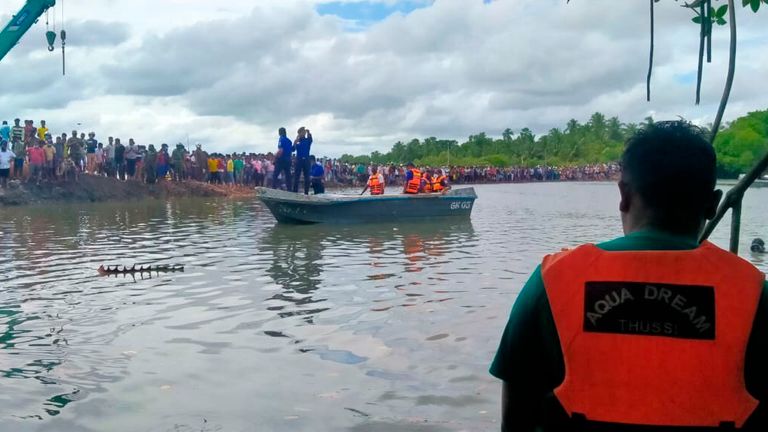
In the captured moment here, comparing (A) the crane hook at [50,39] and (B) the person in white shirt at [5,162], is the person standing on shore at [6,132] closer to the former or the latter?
(B) the person in white shirt at [5,162]

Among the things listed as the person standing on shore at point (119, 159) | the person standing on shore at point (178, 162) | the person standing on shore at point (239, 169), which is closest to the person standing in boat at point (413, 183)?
the person standing on shore at point (119, 159)

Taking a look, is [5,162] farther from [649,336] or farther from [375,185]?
[649,336]

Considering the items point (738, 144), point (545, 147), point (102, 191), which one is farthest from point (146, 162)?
point (545, 147)

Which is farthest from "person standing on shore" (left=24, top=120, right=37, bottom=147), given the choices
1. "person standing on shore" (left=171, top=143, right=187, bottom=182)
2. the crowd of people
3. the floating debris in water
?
the floating debris in water

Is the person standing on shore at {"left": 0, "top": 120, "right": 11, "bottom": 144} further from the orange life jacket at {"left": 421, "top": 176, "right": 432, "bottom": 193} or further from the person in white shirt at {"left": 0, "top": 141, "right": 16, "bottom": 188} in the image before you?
the orange life jacket at {"left": 421, "top": 176, "right": 432, "bottom": 193}

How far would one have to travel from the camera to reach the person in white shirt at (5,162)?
27125 mm

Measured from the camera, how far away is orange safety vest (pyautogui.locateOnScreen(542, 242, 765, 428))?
6.45 feet

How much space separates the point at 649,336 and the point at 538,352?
0.94ft

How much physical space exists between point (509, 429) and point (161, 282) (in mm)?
9533

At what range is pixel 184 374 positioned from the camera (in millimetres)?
6543

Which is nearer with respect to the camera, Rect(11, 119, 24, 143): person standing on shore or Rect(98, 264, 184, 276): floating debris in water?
Rect(98, 264, 184, 276): floating debris in water

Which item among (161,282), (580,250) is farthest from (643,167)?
(161,282)

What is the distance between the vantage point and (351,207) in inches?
794

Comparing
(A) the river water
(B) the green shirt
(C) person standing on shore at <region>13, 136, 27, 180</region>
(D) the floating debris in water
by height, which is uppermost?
(C) person standing on shore at <region>13, 136, 27, 180</region>
